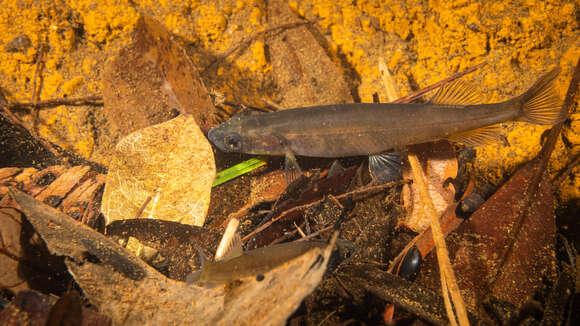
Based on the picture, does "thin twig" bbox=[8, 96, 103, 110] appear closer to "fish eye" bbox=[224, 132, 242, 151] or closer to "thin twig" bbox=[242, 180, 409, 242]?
"fish eye" bbox=[224, 132, 242, 151]

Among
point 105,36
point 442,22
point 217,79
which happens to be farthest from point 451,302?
point 105,36

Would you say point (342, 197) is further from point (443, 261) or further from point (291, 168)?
point (443, 261)

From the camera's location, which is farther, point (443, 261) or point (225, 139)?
point (225, 139)

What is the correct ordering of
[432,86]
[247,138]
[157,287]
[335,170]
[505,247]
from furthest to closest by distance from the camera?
[432,86]
[247,138]
[335,170]
[505,247]
[157,287]

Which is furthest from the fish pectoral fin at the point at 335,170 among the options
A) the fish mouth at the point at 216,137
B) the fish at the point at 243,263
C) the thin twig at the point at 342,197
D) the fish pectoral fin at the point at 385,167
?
the fish mouth at the point at 216,137

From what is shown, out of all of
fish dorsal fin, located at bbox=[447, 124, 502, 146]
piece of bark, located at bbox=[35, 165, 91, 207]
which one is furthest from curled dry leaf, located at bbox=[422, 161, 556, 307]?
piece of bark, located at bbox=[35, 165, 91, 207]

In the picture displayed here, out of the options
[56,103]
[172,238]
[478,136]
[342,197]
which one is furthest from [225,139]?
[478,136]
